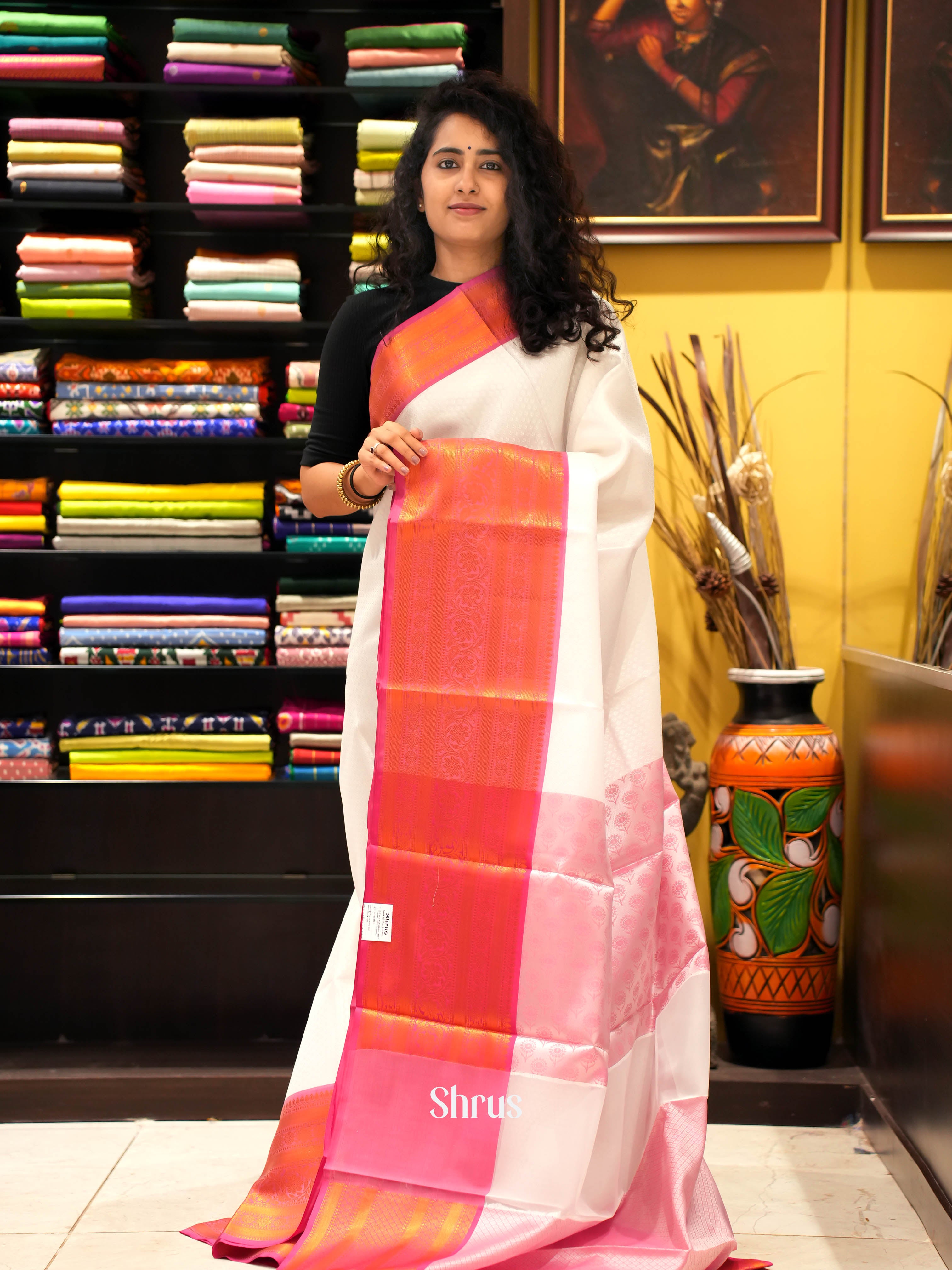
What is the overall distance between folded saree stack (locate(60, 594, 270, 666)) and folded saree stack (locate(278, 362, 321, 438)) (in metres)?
0.38

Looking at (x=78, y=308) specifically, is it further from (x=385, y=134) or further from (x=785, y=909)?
(x=785, y=909)

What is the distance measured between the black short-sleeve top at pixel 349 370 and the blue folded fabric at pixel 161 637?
2.82 feet

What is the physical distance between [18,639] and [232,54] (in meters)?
1.32

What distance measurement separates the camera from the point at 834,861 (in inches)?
97.6

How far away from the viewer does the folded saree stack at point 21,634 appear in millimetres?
2590

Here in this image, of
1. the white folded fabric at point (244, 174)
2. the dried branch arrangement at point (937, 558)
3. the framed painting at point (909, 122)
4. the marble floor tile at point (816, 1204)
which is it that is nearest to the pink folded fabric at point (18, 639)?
the white folded fabric at point (244, 174)

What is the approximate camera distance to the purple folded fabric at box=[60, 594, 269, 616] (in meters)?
2.60

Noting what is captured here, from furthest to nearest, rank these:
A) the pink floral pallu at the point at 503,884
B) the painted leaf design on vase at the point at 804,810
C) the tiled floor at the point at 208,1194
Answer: the painted leaf design on vase at the point at 804,810
the tiled floor at the point at 208,1194
the pink floral pallu at the point at 503,884

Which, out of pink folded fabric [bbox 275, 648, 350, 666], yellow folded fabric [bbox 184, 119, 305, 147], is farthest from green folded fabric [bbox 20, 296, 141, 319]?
pink folded fabric [bbox 275, 648, 350, 666]

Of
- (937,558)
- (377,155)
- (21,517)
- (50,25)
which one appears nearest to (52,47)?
(50,25)

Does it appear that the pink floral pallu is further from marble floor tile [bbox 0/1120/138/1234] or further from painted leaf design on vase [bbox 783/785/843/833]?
painted leaf design on vase [bbox 783/785/843/833]

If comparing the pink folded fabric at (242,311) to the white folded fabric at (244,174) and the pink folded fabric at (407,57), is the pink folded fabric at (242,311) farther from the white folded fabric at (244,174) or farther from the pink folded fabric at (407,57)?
the pink folded fabric at (407,57)

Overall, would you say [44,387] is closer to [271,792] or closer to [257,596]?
[257,596]

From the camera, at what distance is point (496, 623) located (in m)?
1.64
